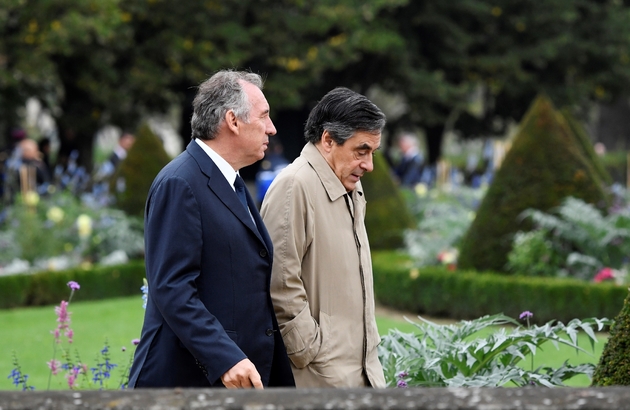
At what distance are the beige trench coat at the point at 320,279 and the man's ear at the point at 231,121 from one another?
38 cm

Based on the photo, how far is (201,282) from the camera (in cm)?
283

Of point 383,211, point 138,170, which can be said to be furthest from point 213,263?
point 138,170

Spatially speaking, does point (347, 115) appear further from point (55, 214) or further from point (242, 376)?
point (55, 214)

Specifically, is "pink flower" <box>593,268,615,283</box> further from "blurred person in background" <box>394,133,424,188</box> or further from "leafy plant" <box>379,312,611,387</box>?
"blurred person in background" <box>394,133,424,188</box>

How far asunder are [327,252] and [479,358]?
1.11 metres

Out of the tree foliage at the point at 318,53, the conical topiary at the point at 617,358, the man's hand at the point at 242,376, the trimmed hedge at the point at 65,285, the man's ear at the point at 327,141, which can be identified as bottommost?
the trimmed hedge at the point at 65,285

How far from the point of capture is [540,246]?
367 inches

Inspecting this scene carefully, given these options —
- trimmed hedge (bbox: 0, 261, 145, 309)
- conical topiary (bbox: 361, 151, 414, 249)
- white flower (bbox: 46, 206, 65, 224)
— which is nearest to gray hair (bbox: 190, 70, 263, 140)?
trimmed hedge (bbox: 0, 261, 145, 309)

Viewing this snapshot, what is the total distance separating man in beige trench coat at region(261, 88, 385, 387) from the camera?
10.2 ft

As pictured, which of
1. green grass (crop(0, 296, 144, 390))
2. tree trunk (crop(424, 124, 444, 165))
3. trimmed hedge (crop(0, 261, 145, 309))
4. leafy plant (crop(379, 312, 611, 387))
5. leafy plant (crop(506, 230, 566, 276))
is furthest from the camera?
tree trunk (crop(424, 124, 444, 165))

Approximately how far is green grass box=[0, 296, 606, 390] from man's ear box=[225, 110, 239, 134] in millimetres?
3492

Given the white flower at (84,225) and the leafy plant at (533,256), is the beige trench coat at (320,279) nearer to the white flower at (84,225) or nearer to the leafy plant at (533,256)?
the leafy plant at (533,256)

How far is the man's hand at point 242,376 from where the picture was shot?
2695 millimetres

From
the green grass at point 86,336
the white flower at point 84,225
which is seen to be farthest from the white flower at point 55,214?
the green grass at point 86,336
